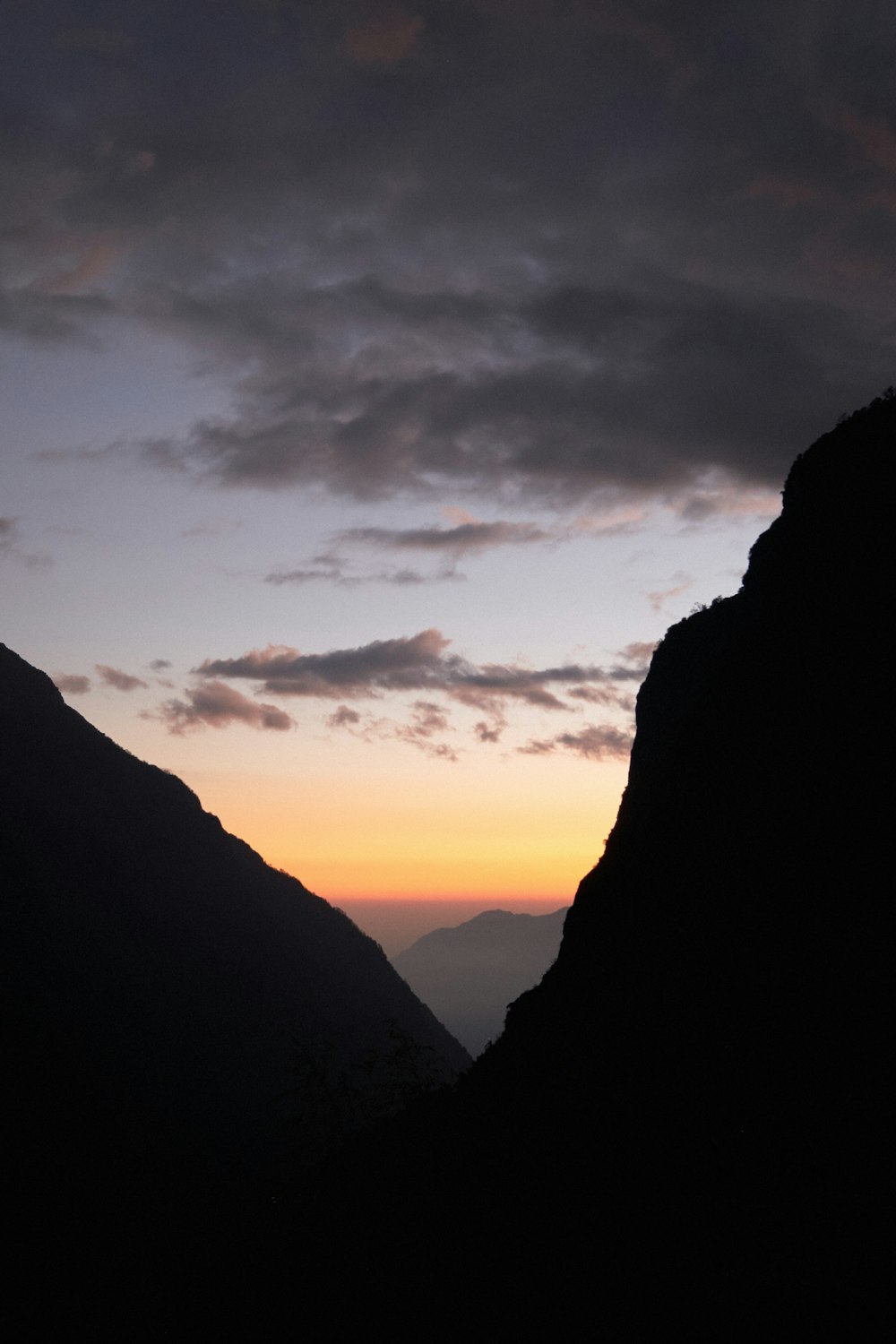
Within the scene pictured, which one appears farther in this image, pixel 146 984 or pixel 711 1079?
pixel 146 984

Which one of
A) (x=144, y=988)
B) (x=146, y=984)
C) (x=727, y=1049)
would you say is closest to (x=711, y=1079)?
(x=727, y=1049)

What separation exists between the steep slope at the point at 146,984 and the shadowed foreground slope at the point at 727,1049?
42.6 m

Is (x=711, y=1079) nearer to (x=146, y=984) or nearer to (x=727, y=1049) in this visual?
(x=727, y=1049)

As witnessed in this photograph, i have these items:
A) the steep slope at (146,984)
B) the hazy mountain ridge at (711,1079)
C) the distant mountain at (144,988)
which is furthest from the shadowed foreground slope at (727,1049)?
the steep slope at (146,984)

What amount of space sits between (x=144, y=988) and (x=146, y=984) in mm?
1028

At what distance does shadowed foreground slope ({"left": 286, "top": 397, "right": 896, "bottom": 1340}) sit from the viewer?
10.2 meters

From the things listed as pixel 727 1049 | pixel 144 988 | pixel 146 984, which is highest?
pixel 727 1049

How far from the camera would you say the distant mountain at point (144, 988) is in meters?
80.4

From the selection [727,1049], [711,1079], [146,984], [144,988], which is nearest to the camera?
[711,1079]

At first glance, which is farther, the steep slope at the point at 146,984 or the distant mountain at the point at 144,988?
the steep slope at the point at 146,984

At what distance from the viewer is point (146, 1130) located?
86562 millimetres

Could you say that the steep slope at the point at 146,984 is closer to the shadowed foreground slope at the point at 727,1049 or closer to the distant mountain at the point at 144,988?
the distant mountain at the point at 144,988

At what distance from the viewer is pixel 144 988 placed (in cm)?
11019

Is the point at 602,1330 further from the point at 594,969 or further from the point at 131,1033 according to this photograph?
the point at 131,1033
